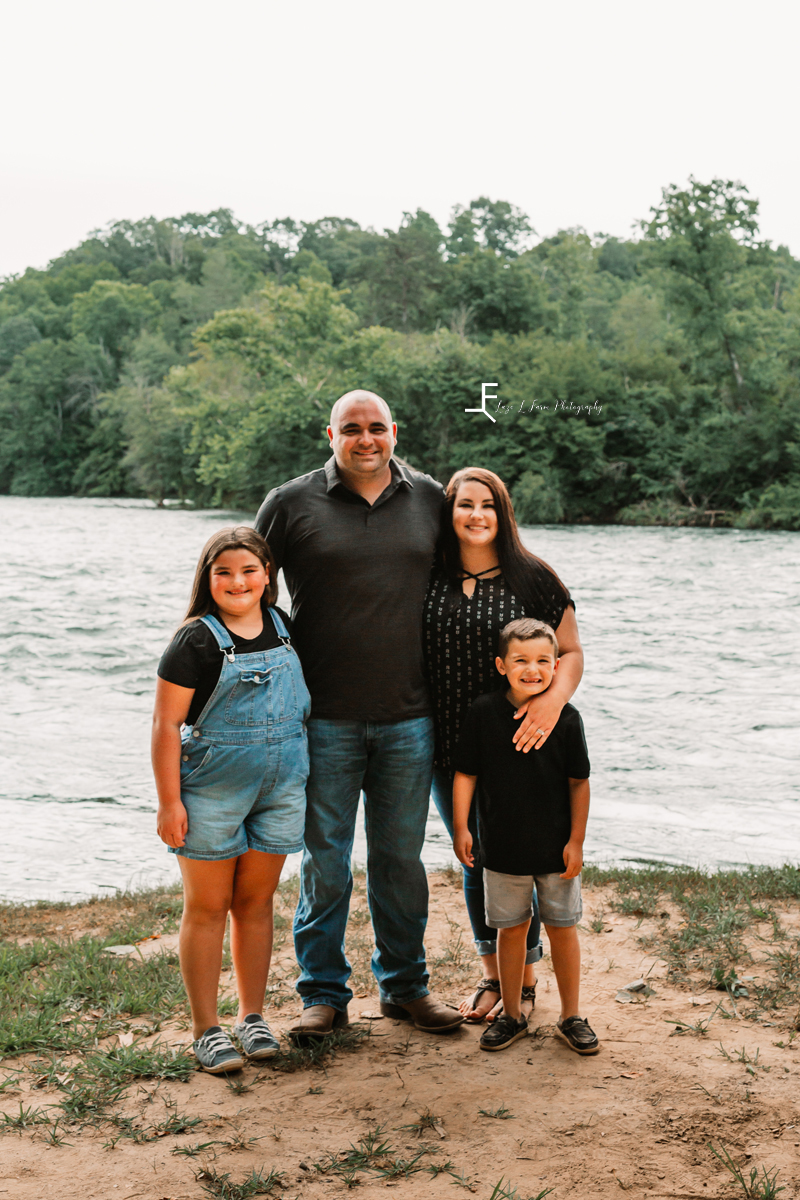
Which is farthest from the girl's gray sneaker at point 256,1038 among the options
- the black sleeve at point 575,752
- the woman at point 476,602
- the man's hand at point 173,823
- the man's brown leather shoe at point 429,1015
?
the black sleeve at point 575,752

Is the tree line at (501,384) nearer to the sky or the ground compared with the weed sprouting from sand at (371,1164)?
nearer to the sky

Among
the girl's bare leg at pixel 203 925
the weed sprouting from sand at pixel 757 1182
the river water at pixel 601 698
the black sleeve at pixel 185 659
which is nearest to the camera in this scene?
→ the weed sprouting from sand at pixel 757 1182

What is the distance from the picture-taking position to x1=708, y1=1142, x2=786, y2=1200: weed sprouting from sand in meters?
2.57

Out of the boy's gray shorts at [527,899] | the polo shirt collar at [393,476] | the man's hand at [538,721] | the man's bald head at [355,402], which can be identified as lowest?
the boy's gray shorts at [527,899]

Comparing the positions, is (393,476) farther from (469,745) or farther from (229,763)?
(229,763)

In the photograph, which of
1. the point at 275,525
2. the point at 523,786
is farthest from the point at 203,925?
the point at 275,525

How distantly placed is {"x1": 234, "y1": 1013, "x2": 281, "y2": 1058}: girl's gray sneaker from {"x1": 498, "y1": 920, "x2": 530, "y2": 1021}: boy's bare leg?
0.78 meters

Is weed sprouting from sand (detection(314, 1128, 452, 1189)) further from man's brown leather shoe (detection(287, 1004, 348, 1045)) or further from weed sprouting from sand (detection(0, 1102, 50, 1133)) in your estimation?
weed sprouting from sand (detection(0, 1102, 50, 1133))

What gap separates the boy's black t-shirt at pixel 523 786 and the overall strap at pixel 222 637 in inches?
31.6

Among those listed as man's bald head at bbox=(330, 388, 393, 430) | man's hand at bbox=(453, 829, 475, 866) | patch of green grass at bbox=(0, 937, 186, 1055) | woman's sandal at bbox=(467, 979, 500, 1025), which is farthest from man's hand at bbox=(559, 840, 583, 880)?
patch of green grass at bbox=(0, 937, 186, 1055)

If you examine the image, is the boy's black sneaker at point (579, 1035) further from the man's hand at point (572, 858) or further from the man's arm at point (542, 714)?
the man's arm at point (542, 714)

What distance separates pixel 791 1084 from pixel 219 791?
6.37 feet

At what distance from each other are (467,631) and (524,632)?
0.83ft

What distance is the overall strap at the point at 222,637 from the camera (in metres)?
3.21
